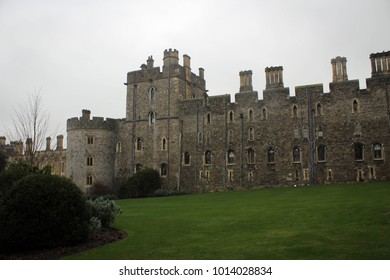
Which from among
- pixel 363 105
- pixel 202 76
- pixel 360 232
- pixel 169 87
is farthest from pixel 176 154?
pixel 360 232

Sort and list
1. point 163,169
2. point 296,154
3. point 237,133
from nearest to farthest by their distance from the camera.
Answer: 1. point 296,154
2. point 237,133
3. point 163,169

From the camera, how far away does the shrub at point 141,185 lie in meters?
41.2

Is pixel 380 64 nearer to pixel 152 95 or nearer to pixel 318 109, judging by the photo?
pixel 318 109

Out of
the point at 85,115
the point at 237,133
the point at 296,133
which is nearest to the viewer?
the point at 296,133

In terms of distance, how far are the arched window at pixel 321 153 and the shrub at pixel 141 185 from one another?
1527 cm

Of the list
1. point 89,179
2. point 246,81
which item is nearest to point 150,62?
point 246,81

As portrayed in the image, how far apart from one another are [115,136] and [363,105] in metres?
25.1

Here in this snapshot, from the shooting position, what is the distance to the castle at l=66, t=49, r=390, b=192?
36.0m

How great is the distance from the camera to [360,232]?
521 inches

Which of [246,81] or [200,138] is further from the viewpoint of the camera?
[200,138]

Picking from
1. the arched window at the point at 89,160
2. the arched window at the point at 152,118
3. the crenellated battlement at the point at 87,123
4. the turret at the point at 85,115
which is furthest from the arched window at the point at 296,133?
the turret at the point at 85,115

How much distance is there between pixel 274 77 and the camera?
40.3 meters

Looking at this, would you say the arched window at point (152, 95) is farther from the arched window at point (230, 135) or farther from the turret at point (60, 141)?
the turret at point (60, 141)

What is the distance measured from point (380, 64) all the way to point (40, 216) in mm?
31144
